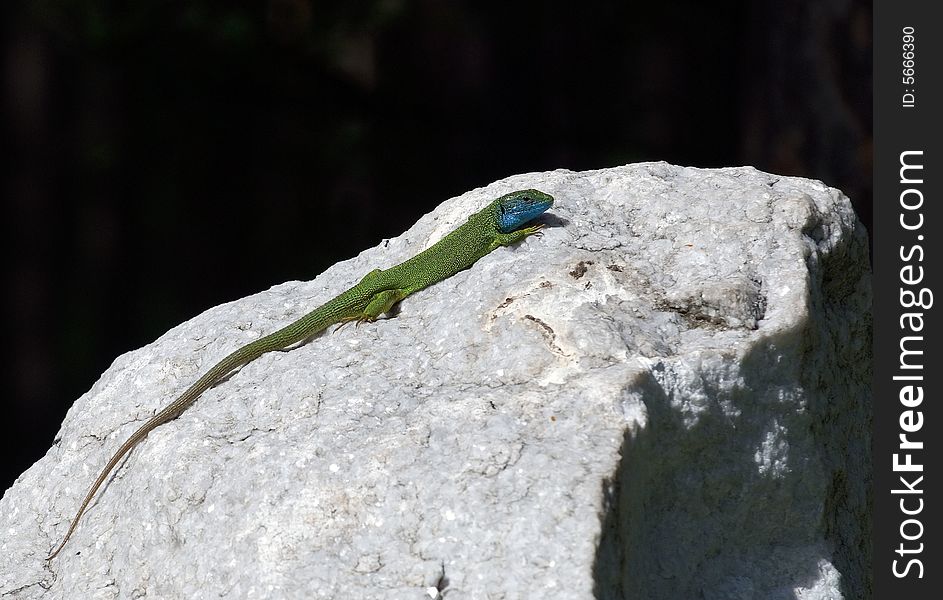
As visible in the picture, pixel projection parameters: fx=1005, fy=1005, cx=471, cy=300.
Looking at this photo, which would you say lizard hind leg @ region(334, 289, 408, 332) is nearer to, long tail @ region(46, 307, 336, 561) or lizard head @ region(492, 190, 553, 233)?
long tail @ region(46, 307, 336, 561)

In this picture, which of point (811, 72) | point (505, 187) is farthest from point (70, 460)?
point (811, 72)

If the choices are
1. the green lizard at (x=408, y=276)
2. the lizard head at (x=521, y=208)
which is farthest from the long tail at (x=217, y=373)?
the lizard head at (x=521, y=208)

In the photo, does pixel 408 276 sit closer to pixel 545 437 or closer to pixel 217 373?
pixel 217 373

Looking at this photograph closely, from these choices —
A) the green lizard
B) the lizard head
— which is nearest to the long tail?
the green lizard

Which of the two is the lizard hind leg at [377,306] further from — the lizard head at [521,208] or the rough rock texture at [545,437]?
the lizard head at [521,208]

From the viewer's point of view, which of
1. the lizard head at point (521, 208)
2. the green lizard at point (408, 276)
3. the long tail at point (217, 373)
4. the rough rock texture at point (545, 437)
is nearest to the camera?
the rough rock texture at point (545, 437)
